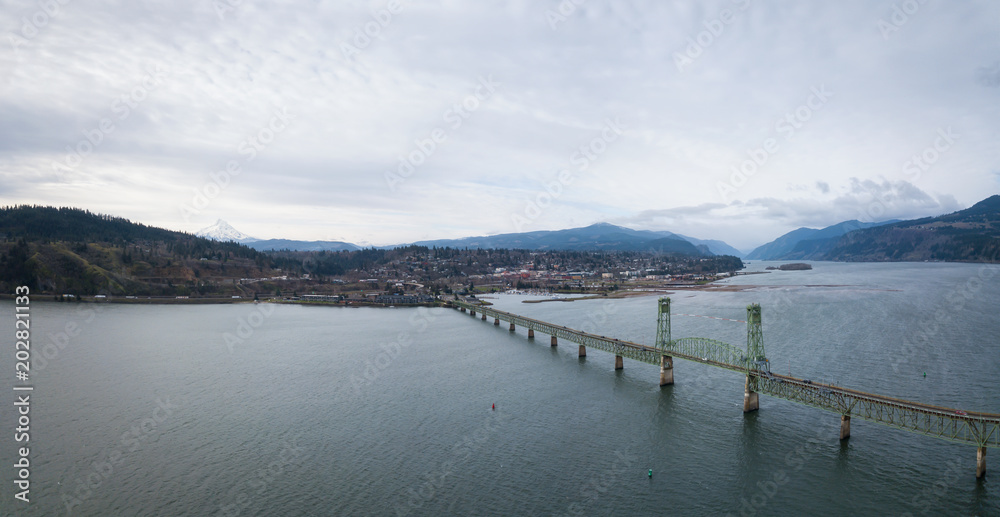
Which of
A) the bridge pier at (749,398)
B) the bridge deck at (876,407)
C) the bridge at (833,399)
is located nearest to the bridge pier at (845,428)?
the bridge at (833,399)

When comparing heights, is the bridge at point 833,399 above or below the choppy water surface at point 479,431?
above

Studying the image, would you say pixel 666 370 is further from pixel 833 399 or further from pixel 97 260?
pixel 97 260

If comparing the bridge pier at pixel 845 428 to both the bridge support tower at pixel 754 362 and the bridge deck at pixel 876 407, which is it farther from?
the bridge support tower at pixel 754 362

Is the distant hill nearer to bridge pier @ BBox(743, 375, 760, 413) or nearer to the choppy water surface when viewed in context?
the choppy water surface

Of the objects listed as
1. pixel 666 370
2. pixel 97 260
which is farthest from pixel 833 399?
pixel 97 260

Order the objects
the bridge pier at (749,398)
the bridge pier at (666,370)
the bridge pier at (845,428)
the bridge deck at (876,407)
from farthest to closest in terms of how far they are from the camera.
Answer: the bridge pier at (666,370), the bridge pier at (749,398), the bridge pier at (845,428), the bridge deck at (876,407)

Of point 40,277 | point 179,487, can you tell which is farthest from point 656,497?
point 40,277

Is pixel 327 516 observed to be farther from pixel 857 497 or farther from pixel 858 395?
pixel 858 395
